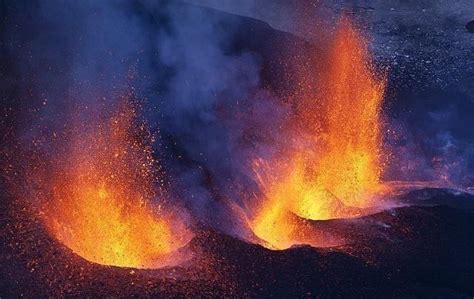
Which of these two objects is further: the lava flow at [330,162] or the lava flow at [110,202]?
the lava flow at [330,162]

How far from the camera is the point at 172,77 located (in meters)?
6.43

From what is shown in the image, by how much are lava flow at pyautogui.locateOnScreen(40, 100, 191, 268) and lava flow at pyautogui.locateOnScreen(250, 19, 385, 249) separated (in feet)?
3.10

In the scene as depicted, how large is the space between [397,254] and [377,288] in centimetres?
55

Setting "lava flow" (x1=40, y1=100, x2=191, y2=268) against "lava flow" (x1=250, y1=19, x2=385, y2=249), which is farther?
"lava flow" (x1=250, y1=19, x2=385, y2=249)

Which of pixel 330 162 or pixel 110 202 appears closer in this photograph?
pixel 110 202

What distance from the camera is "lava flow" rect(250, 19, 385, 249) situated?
4926mm

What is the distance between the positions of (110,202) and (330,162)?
8.77 feet

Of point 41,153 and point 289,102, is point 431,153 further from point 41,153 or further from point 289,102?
point 41,153

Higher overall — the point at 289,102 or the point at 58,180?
the point at 289,102

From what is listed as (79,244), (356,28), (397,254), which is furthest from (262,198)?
(356,28)

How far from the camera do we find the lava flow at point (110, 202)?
164 inches

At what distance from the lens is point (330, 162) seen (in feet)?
19.5

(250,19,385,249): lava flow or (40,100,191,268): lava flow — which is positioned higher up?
(250,19,385,249): lava flow

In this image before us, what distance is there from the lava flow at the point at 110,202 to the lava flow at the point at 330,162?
0.95 metres
